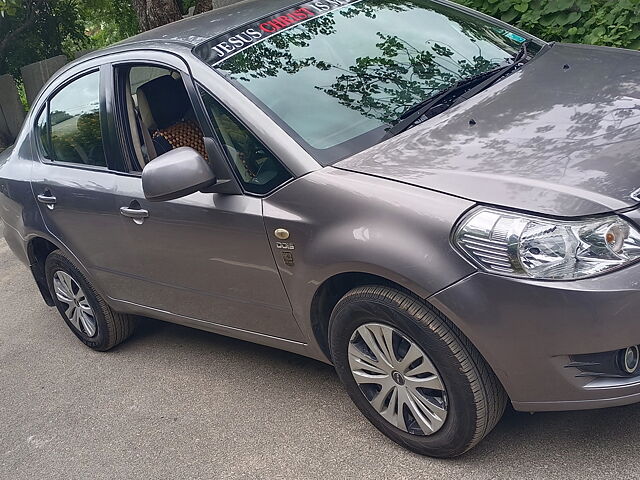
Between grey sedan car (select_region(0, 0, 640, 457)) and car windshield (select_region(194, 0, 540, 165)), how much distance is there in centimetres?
1

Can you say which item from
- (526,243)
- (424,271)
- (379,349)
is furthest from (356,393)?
(526,243)

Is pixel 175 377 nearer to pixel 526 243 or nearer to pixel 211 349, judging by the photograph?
pixel 211 349

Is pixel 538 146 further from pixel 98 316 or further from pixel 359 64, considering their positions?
pixel 98 316

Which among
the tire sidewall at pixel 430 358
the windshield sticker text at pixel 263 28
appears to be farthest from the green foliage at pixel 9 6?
the tire sidewall at pixel 430 358

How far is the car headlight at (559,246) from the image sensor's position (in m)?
2.63

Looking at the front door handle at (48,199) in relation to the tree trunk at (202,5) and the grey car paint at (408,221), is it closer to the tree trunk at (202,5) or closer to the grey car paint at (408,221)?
the grey car paint at (408,221)

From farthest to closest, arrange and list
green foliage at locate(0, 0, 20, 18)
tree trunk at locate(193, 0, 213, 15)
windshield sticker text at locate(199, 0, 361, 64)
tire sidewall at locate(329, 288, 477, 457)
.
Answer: tree trunk at locate(193, 0, 213, 15), green foliage at locate(0, 0, 20, 18), windshield sticker text at locate(199, 0, 361, 64), tire sidewall at locate(329, 288, 477, 457)

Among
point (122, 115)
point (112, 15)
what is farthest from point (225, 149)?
point (112, 15)

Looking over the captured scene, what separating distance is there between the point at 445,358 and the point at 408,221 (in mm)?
504

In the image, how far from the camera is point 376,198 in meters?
2.99

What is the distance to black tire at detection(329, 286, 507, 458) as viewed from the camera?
2904mm

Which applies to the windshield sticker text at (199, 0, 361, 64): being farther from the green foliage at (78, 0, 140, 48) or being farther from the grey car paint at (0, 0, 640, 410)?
the green foliage at (78, 0, 140, 48)

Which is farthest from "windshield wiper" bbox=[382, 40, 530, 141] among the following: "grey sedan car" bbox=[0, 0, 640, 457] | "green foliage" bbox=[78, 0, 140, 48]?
"green foliage" bbox=[78, 0, 140, 48]

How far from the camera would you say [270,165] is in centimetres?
336
